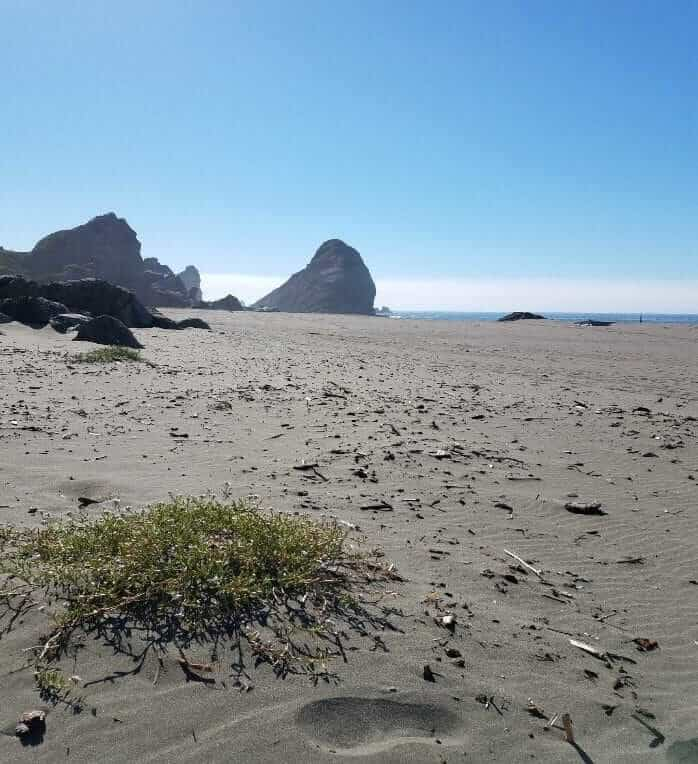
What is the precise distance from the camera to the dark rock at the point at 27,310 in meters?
20.6

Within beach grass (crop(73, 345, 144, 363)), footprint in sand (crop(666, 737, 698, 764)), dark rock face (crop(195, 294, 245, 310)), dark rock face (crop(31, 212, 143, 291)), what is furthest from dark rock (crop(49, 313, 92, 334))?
dark rock face (crop(31, 212, 143, 291))

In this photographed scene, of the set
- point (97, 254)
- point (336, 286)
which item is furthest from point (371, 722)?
point (336, 286)

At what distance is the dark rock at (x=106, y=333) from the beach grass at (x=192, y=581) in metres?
13.5

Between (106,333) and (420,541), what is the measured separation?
47.4 feet

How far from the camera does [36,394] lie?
8.96 metres

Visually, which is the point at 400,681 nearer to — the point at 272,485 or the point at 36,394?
the point at 272,485

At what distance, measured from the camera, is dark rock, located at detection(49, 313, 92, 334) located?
1906cm

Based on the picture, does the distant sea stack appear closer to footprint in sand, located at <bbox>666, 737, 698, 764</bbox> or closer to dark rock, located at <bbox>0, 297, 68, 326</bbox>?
dark rock, located at <bbox>0, 297, 68, 326</bbox>

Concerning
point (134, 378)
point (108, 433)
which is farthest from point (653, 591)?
point (134, 378)

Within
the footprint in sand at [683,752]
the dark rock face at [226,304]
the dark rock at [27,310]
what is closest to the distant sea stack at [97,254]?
the dark rock face at [226,304]

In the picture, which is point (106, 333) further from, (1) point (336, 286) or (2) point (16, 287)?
(1) point (336, 286)

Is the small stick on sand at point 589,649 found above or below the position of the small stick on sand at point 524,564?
below

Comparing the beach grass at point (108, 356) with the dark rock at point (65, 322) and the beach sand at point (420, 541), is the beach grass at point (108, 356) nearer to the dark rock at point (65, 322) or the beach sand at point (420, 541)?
the beach sand at point (420, 541)

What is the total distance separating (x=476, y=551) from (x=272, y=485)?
2062 millimetres
